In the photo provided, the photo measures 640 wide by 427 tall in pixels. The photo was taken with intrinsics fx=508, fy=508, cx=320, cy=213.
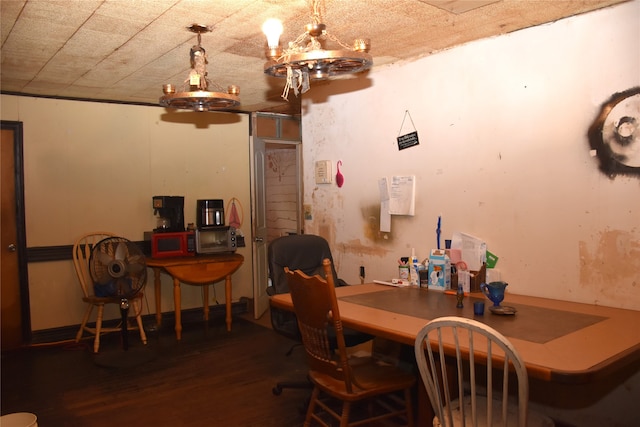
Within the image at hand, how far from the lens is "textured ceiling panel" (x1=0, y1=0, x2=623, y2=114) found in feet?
7.73

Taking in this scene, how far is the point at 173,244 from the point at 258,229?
0.92 metres

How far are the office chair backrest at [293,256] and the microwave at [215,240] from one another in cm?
170

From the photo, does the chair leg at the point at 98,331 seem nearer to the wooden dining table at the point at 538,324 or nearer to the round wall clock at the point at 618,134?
the wooden dining table at the point at 538,324

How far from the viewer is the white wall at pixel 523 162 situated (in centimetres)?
240

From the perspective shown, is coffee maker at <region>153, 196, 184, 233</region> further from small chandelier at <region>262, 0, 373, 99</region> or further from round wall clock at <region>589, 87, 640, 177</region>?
round wall clock at <region>589, 87, 640, 177</region>

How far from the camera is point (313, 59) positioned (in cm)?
199

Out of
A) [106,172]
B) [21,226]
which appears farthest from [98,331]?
[106,172]

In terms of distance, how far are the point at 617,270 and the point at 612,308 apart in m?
0.18

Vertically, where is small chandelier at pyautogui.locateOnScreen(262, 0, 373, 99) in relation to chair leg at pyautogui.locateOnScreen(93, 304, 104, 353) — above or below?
above

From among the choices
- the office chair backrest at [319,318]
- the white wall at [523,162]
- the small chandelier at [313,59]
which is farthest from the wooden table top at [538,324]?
the small chandelier at [313,59]

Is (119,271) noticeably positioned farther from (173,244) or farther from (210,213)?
(210,213)

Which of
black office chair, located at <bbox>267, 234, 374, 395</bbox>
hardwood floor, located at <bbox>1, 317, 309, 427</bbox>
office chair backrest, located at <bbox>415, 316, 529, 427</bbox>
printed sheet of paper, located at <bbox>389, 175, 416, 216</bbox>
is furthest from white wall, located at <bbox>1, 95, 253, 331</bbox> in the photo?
office chair backrest, located at <bbox>415, 316, 529, 427</bbox>

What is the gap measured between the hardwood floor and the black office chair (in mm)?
308

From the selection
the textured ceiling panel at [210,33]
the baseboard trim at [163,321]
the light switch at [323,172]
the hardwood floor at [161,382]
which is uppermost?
the textured ceiling panel at [210,33]
